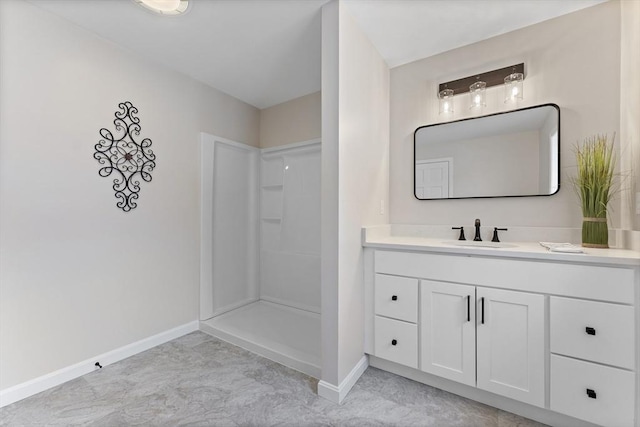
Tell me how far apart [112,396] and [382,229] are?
212 centimetres

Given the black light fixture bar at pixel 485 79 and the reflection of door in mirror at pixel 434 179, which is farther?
the reflection of door in mirror at pixel 434 179

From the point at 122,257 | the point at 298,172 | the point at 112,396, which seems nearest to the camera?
the point at 112,396

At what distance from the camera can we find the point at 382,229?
7.23ft

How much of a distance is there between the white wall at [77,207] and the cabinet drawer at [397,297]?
183 cm

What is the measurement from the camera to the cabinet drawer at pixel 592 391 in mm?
1246

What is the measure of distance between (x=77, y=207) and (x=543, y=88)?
3.31 metres

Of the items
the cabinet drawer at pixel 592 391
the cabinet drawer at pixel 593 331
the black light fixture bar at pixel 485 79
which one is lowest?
the cabinet drawer at pixel 592 391

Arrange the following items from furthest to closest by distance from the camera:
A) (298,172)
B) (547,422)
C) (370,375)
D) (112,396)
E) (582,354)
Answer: (298,172) < (370,375) < (112,396) < (547,422) < (582,354)

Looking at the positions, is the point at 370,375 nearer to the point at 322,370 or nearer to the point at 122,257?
the point at 322,370

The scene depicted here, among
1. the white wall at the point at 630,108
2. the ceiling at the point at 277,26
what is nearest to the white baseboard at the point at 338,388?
the white wall at the point at 630,108

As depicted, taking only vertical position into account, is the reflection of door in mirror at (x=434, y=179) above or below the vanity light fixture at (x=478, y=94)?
below

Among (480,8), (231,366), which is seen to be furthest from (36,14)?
(480,8)

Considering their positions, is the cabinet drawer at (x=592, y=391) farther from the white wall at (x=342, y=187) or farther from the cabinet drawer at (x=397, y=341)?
the white wall at (x=342, y=187)

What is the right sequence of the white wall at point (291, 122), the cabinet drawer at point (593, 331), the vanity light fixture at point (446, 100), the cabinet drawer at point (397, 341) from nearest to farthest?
the cabinet drawer at point (593, 331) → the cabinet drawer at point (397, 341) → the vanity light fixture at point (446, 100) → the white wall at point (291, 122)
